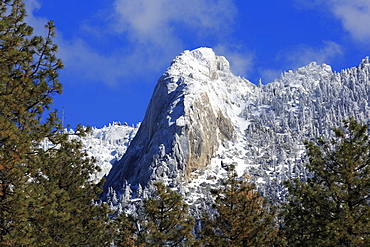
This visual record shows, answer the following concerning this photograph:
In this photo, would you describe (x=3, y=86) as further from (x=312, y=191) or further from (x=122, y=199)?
(x=122, y=199)

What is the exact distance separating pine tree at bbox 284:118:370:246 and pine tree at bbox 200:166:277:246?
4979 mm

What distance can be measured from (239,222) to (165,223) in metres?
4.80

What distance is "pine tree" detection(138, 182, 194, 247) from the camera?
2694 cm

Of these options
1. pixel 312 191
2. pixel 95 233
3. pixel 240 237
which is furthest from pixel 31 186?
pixel 240 237

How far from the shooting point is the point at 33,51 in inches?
625

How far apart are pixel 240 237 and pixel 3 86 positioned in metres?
18.7

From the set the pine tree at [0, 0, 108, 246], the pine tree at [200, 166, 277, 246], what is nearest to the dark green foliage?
the pine tree at [200, 166, 277, 246]

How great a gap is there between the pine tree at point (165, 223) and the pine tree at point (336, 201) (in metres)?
7.26

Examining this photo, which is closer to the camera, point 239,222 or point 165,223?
point 165,223

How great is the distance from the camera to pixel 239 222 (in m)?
28.5

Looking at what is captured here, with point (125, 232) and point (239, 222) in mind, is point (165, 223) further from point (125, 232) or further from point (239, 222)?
point (239, 222)

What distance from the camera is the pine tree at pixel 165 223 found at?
26.9 meters

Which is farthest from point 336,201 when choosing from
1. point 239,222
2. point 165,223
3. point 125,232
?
point 125,232

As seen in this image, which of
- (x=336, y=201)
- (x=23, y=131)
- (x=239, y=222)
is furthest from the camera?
(x=239, y=222)
